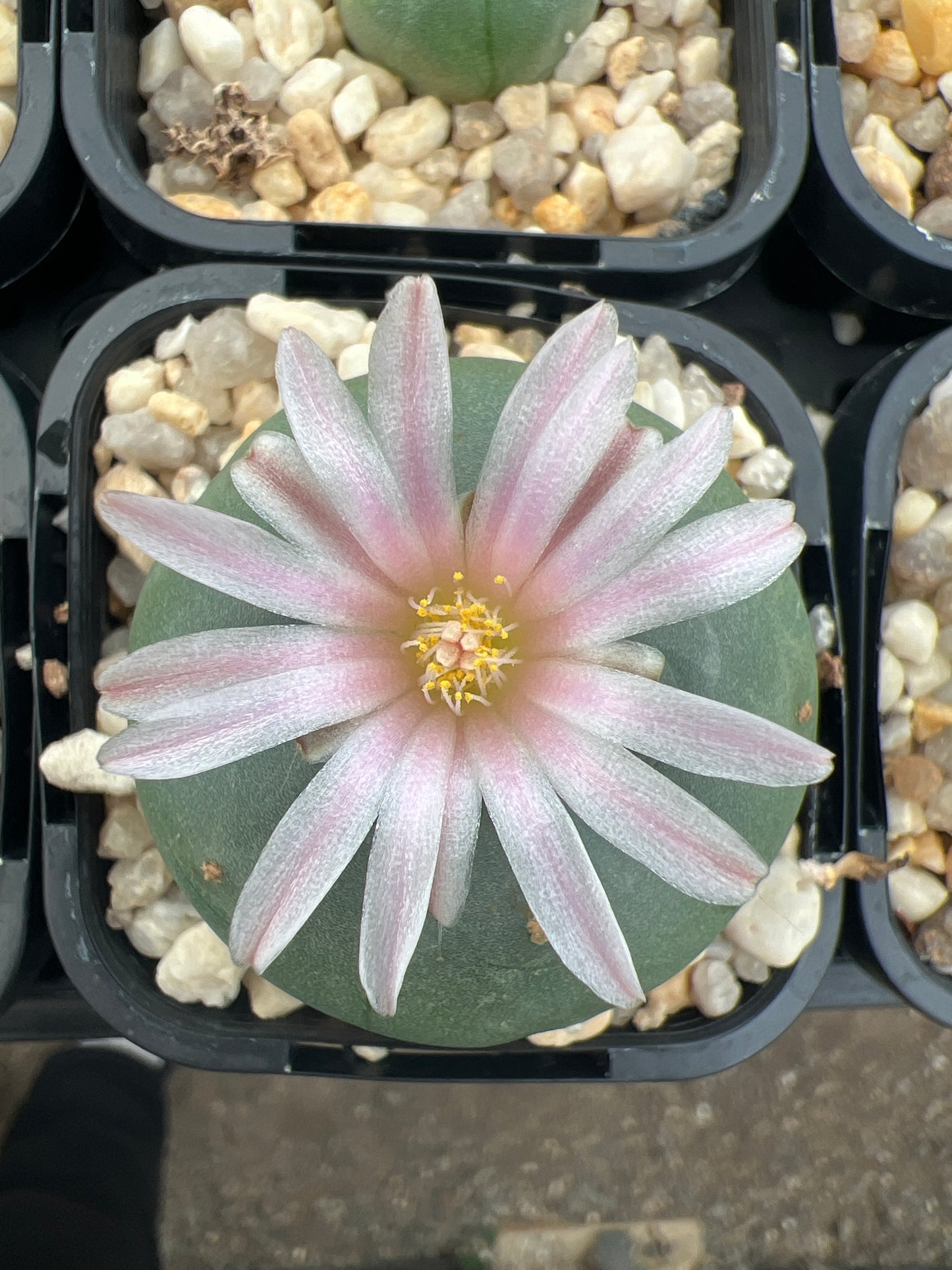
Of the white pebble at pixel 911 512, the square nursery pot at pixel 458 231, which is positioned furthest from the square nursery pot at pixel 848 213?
the white pebble at pixel 911 512

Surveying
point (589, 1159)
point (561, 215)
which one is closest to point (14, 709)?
point (561, 215)

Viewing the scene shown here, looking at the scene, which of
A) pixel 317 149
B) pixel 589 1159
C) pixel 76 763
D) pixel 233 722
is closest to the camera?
pixel 233 722

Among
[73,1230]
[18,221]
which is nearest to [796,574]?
[18,221]

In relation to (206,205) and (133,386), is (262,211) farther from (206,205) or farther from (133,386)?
(133,386)

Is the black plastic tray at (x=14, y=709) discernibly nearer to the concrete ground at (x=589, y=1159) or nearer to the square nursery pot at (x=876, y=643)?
the concrete ground at (x=589, y=1159)

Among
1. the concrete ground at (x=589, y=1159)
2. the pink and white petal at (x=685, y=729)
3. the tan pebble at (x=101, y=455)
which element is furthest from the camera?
the concrete ground at (x=589, y=1159)

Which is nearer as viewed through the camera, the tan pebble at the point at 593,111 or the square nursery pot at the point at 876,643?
the square nursery pot at the point at 876,643
